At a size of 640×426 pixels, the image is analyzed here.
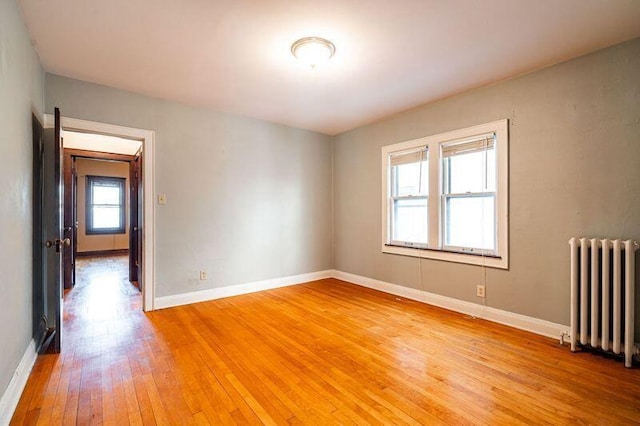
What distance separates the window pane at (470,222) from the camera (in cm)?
333

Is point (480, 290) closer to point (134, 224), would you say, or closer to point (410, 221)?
point (410, 221)

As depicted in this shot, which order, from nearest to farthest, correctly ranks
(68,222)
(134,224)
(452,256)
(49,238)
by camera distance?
(49,238) → (452,256) → (68,222) → (134,224)

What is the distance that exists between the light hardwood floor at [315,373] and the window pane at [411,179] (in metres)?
1.62

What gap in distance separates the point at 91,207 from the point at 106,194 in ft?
1.68

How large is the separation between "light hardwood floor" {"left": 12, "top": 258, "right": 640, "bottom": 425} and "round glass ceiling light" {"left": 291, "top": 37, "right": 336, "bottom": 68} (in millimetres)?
2521

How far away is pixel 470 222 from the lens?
3506 millimetres

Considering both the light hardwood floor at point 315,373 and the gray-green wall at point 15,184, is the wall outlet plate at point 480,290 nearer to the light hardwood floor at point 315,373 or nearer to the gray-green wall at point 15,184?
the light hardwood floor at point 315,373

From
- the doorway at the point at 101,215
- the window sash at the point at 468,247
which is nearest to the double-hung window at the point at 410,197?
the window sash at the point at 468,247

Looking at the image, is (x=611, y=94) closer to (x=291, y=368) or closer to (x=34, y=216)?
(x=291, y=368)

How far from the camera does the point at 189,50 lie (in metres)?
2.57

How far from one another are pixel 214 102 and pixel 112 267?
4.98 m

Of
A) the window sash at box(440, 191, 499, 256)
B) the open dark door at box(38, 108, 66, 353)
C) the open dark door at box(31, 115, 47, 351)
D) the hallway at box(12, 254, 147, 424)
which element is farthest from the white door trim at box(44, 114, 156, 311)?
the window sash at box(440, 191, 499, 256)

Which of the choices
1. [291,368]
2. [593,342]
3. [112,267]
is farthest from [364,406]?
[112,267]

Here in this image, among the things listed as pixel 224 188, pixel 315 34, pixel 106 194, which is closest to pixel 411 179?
pixel 315 34
